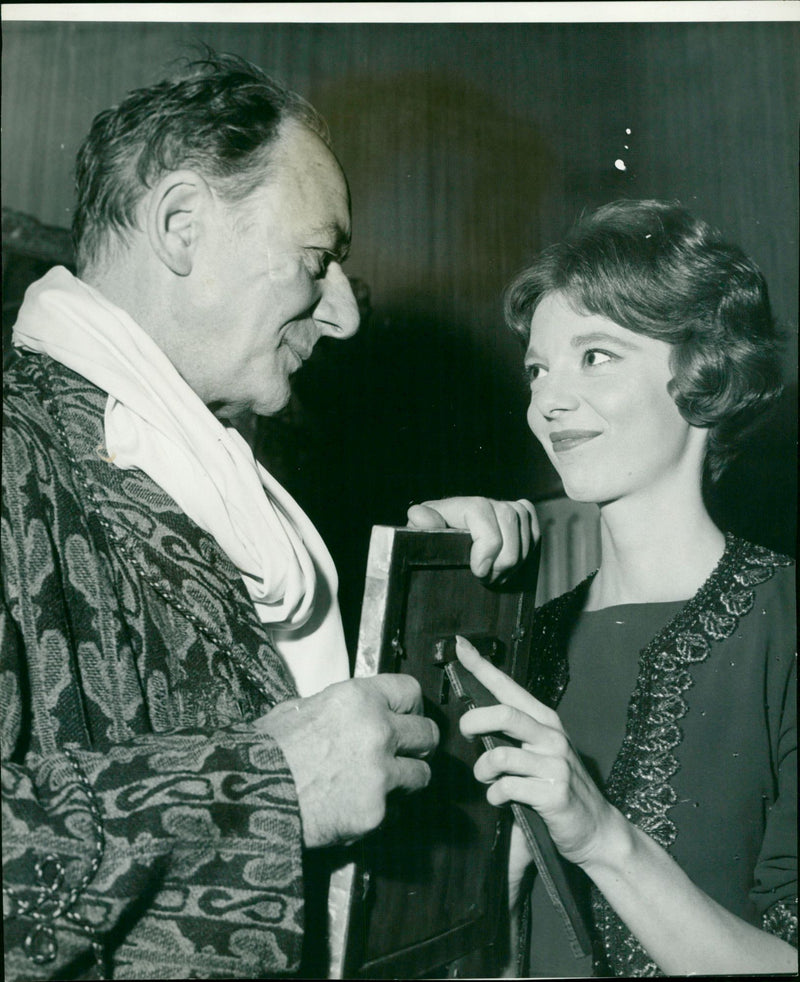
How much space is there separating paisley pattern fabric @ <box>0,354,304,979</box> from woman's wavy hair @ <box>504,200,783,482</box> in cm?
56

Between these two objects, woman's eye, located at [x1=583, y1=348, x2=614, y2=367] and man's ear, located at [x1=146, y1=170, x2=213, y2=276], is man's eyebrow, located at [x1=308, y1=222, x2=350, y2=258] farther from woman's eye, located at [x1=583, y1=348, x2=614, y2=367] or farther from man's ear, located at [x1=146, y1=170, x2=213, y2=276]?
woman's eye, located at [x1=583, y1=348, x2=614, y2=367]

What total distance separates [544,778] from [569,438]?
421 mm

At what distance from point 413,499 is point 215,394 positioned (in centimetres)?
28

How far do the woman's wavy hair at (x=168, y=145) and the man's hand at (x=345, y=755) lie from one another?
58 cm

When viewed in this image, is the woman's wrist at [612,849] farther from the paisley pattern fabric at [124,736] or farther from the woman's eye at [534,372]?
the woman's eye at [534,372]

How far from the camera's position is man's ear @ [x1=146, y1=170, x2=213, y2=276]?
39.6 inches

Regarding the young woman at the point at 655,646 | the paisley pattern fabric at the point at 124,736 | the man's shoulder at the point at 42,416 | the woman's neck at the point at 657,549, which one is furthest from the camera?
the woman's neck at the point at 657,549

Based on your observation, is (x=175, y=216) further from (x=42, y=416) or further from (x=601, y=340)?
(x=601, y=340)

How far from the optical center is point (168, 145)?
102 centimetres

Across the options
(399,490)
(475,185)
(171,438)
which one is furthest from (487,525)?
(475,185)

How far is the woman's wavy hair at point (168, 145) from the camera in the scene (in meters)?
1.02

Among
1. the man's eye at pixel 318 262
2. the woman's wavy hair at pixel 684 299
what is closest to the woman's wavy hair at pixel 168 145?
the man's eye at pixel 318 262

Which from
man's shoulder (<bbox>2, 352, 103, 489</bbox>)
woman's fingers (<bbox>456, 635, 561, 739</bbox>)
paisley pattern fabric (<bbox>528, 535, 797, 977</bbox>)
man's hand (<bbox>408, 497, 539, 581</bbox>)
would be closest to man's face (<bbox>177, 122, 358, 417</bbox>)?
man's shoulder (<bbox>2, 352, 103, 489</bbox>)

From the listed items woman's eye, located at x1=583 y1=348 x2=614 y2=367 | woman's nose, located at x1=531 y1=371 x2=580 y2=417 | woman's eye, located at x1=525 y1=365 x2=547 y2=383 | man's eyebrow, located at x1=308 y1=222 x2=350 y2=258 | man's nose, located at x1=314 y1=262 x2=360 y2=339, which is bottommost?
woman's nose, located at x1=531 y1=371 x2=580 y2=417
